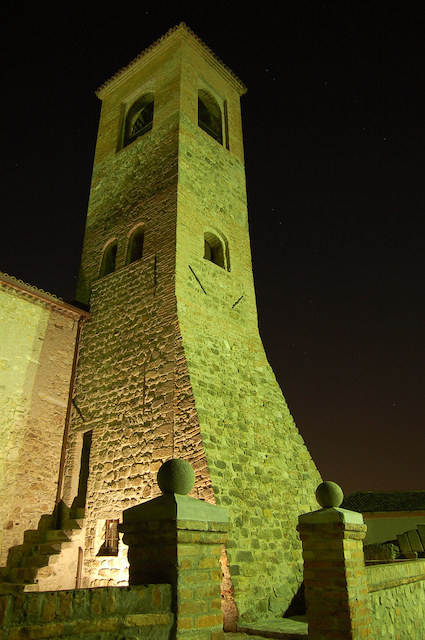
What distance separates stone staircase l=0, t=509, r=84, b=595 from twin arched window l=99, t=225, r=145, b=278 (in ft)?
19.3

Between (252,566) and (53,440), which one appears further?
(53,440)

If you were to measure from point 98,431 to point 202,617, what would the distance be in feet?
21.0

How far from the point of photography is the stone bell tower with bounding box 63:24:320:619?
773 cm

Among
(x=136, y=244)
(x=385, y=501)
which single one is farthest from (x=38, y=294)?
(x=385, y=501)

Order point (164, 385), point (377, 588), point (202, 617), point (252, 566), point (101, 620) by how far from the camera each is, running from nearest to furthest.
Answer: point (101, 620) → point (202, 617) → point (377, 588) → point (252, 566) → point (164, 385)

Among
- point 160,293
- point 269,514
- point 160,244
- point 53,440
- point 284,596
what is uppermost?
point 160,244

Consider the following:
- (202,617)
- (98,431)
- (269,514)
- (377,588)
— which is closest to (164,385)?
(98,431)

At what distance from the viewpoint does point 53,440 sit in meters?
9.82

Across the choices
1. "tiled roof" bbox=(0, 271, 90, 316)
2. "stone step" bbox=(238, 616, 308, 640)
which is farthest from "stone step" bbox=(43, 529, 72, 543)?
"tiled roof" bbox=(0, 271, 90, 316)

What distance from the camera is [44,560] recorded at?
8.00m

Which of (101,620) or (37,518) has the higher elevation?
(37,518)

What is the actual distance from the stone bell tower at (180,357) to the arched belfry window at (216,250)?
0.04m

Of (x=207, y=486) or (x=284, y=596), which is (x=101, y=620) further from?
(x=284, y=596)

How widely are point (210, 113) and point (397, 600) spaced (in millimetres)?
14593
